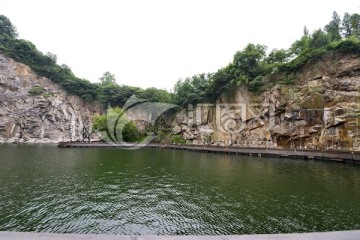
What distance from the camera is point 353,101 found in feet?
102

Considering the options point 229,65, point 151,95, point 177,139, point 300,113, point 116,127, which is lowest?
point 177,139

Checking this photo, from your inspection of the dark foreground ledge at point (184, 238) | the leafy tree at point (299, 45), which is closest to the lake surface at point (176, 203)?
the dark foreground ledge at point (184, 238)

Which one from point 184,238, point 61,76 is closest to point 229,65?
point 184,238

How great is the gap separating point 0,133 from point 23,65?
71.0ft

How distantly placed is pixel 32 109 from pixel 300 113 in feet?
232

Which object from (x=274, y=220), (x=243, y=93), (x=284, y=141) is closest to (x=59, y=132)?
(x=243, y=93)

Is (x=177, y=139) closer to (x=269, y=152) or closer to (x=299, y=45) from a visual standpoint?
(x=269, y=152)

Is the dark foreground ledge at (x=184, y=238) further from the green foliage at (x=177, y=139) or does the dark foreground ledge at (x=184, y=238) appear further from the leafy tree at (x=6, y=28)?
the leafy tree at (x=6, y=28)

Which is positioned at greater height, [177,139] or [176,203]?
[177,139]

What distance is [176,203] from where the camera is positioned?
12.1 meters

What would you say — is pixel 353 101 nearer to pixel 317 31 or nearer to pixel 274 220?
pixel 317 31

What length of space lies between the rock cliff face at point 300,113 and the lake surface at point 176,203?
46.3 feet

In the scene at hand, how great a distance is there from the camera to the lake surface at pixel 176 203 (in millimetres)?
9047

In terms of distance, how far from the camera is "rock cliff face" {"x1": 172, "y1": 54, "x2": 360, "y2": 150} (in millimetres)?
30688
